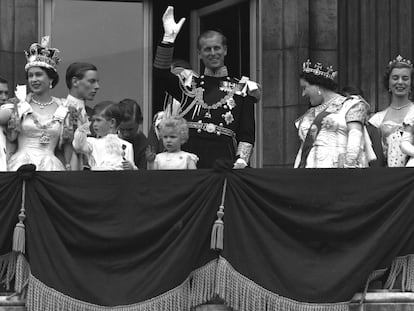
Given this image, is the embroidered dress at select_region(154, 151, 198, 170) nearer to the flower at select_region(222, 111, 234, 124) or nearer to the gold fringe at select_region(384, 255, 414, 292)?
the flower at select_region(222, 111, 234, 124)

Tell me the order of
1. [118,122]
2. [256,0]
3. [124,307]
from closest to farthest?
[124,307] < [118,122] < [256,0]

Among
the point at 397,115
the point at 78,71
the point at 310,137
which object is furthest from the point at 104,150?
the point at 397,115

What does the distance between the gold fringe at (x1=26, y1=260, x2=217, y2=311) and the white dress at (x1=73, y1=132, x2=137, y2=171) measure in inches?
49.9

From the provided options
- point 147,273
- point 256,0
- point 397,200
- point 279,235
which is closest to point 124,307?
point 147,273

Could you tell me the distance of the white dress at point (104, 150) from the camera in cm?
1519

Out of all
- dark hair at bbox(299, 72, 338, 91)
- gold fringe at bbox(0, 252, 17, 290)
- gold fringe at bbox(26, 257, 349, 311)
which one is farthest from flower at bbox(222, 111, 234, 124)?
gold fringe at bbox(0, 252, 17, 290)

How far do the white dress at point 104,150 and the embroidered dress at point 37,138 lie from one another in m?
0.24

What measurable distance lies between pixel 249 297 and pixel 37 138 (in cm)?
242

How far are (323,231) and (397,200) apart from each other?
2.21ft

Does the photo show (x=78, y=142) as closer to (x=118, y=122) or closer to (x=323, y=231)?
(x=118, y=122)

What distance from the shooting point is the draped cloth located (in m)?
14.5

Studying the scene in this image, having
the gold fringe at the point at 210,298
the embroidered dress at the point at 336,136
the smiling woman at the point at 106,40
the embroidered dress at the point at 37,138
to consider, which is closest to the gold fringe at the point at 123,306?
the gold fringe at the point at 210,298

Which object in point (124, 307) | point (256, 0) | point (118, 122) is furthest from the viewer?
point (256, 0)

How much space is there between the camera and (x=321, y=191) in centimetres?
1462
